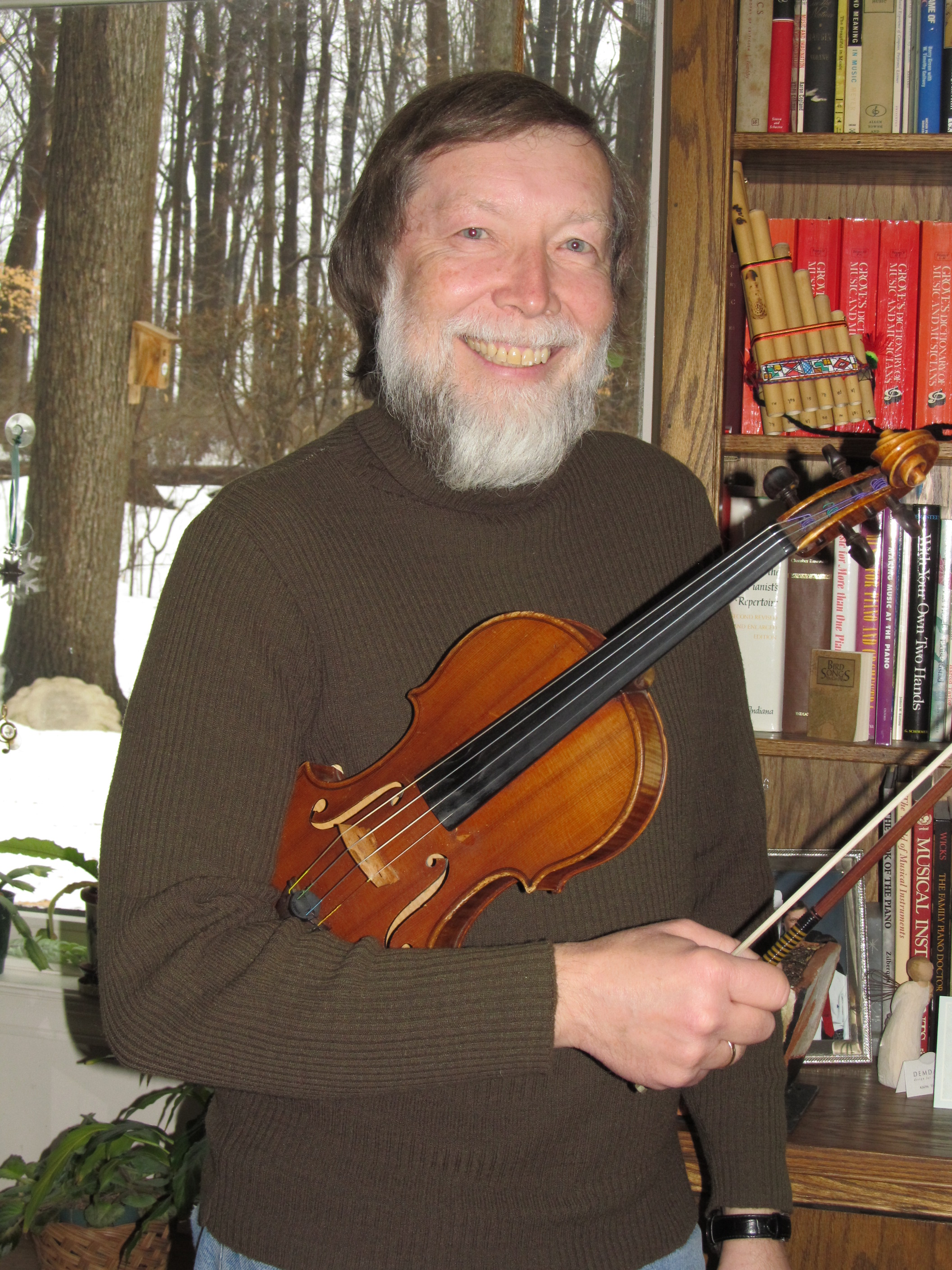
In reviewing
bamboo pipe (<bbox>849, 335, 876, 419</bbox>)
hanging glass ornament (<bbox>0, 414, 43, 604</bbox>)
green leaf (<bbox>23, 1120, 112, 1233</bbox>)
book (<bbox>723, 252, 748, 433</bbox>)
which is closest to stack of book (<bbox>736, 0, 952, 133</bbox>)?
book (<bbox>723, 252, 748, 433</bbox>)

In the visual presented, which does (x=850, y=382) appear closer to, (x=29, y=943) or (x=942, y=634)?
(x=942, y=634)

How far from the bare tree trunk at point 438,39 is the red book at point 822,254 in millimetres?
887

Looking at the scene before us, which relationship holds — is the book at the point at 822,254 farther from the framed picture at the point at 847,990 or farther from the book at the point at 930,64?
the framed picture at the point at 847,990

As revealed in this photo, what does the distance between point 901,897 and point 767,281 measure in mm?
974

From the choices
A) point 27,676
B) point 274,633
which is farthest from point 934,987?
point 27,676

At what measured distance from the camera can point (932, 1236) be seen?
1493mm

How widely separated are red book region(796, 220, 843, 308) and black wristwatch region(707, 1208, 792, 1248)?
131cm

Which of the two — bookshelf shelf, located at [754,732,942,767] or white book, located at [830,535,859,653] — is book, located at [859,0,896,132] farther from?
bookshelf shelf, located at [754,732,942,767]

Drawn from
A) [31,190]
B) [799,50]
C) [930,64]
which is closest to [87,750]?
[31,190]

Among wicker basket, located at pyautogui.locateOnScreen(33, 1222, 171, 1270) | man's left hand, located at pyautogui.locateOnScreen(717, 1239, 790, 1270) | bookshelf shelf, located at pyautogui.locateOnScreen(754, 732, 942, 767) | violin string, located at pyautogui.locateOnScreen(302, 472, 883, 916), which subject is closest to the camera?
violin string, located at pyautogui.locateOnScreen(302, 472, 883, 916)

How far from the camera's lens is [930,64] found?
163cm

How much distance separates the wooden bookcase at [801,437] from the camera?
1442 mm

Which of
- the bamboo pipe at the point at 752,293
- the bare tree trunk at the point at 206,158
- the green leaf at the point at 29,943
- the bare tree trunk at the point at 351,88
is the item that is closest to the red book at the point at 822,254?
the bamboo pipe at the point at 752,293

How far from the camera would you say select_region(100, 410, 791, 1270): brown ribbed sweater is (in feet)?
2.60
